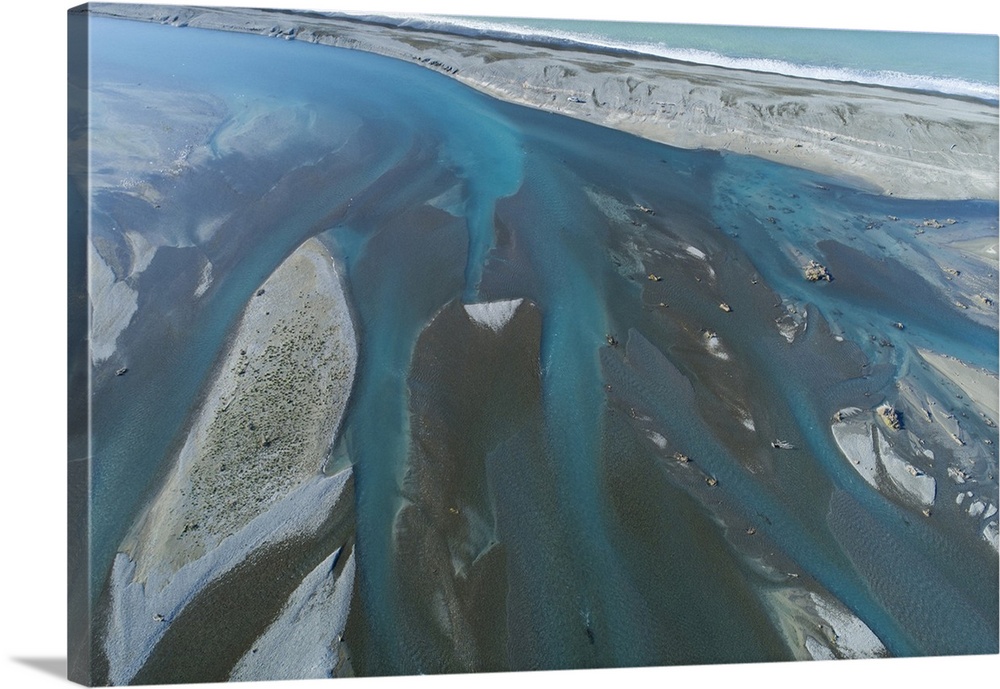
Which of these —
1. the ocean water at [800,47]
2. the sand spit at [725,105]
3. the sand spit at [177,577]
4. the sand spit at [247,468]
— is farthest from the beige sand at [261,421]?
the sand spit at [725,105]

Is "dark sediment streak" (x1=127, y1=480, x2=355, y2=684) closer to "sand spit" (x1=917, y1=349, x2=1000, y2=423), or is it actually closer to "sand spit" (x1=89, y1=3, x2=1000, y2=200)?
"sand spit" (x1=89, y1=3, x2=1000, y2=200)

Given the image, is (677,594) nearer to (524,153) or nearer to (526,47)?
(524,153)

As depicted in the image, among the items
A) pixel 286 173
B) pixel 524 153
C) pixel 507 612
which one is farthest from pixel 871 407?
pixel 286 173

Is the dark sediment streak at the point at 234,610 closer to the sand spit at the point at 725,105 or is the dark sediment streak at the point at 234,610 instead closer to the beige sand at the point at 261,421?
the beige sand at the point at 261,421

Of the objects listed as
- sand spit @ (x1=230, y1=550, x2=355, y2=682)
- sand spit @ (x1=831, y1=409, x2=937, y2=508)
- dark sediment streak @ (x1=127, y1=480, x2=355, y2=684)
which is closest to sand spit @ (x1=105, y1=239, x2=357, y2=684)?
dark sediment streak @ (x1=127, y1=480, x2=355, y2=684)

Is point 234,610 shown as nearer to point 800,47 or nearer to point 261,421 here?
point 261,421

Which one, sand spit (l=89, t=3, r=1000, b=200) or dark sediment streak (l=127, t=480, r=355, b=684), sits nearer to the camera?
dark sediment streak (l=127, t=480, r=355, b=684)
